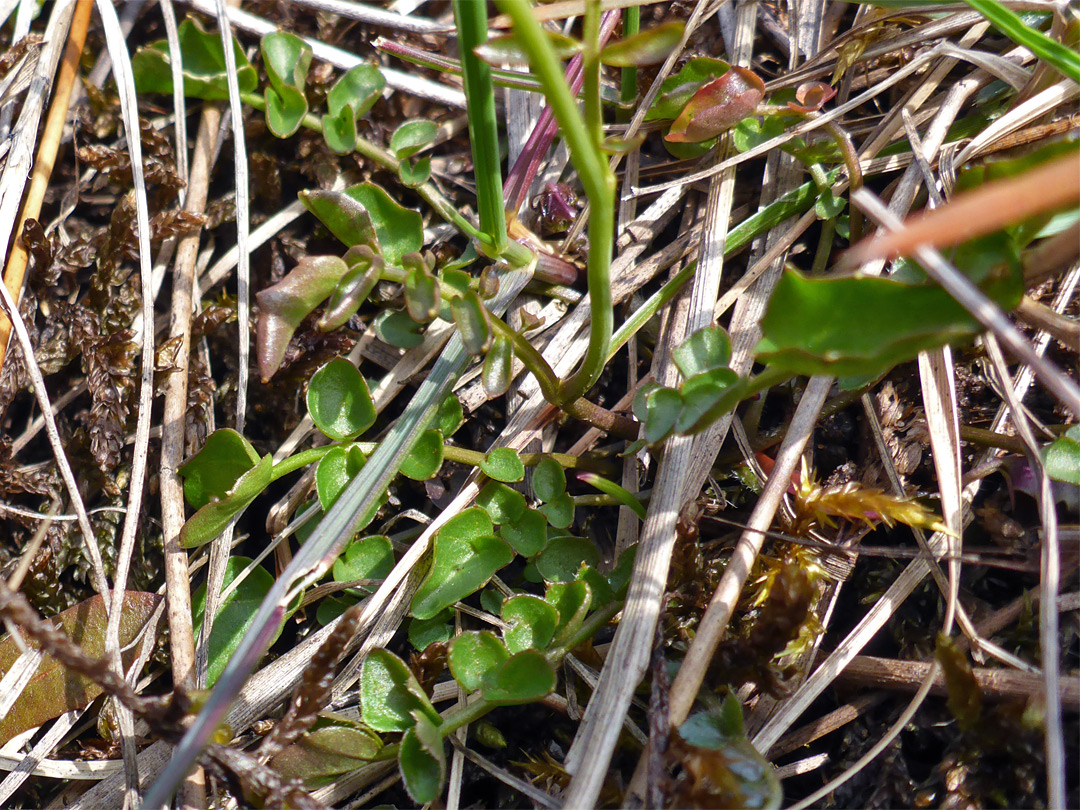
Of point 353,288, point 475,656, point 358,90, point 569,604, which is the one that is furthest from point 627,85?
point 475,656

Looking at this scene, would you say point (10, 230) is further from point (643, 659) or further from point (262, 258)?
point (643, 659)

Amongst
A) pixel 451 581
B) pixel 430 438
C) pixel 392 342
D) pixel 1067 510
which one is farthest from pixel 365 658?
pixel 1067 510

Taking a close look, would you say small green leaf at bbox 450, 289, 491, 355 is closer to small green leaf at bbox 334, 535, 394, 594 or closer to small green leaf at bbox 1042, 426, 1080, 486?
small green leaf at bbox 334, 535, 394, 594

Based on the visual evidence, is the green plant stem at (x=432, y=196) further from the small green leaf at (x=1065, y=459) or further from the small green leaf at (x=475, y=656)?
the small green leaf at (x=1065, y=459)

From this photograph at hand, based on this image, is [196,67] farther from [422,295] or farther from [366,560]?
[366,560]

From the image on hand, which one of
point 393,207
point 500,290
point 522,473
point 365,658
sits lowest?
point 365,658

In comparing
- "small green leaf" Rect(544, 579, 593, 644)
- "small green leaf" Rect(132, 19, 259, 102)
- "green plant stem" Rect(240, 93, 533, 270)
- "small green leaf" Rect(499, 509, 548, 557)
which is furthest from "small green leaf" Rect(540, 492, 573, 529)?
"small green leaf" Rect(132, 19, 259, 102)
